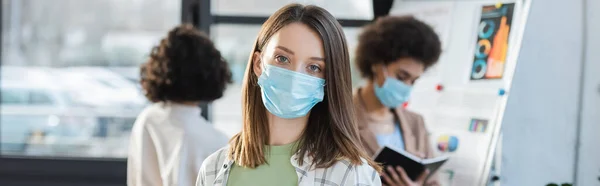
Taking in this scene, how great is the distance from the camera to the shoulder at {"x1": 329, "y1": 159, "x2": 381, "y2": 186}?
187cm

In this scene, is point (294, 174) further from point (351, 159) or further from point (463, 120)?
point (463, 120)

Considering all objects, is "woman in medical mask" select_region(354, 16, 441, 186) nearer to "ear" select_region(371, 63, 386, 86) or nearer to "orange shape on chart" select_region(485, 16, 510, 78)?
"ear" select_region(371, 63, 386, 86)

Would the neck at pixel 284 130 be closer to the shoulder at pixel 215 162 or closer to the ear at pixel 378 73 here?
the shoulder at pixel 215 162

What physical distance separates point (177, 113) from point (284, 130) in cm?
99

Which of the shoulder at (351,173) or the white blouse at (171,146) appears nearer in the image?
the shoulder at (351,173)

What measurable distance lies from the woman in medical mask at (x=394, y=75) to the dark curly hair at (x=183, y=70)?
51cm

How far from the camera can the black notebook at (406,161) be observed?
2865 millimetres

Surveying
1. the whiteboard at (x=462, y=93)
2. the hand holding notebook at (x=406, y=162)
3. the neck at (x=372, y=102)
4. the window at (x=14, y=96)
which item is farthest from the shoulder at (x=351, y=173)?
the window at (x=14, y=96)

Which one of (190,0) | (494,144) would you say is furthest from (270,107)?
(190,0)

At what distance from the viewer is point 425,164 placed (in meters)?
2.95

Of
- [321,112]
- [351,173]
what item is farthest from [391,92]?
[351,173]

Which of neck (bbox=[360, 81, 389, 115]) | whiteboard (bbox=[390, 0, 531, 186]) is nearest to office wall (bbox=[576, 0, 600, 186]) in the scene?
whiteboard (bbox=[390, 0, 531, 186])

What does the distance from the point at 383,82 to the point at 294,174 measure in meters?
1.33

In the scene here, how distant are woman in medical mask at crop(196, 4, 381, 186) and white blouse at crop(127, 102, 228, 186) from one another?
0.82 m
